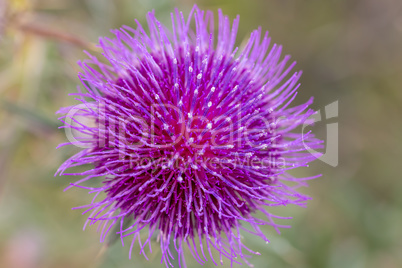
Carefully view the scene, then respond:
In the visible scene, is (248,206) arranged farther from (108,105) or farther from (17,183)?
(17,183)

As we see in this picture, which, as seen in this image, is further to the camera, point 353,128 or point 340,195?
point 353,128

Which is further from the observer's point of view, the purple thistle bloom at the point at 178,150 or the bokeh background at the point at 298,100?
the bokeh background at the point at 298,100

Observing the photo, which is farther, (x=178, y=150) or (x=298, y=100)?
(x=298, y=100)

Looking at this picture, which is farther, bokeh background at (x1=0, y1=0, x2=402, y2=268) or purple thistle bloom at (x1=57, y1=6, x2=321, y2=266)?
bokeh background at (x1=0, y1=0, x2=402, y2=268)

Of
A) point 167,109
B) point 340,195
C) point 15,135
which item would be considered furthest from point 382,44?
point 15,135

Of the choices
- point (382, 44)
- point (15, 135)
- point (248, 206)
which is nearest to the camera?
point (248, 206)

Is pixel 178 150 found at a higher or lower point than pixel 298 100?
lower

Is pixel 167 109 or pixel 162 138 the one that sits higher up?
pixel 167 109

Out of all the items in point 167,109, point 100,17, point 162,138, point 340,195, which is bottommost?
point 340,195
